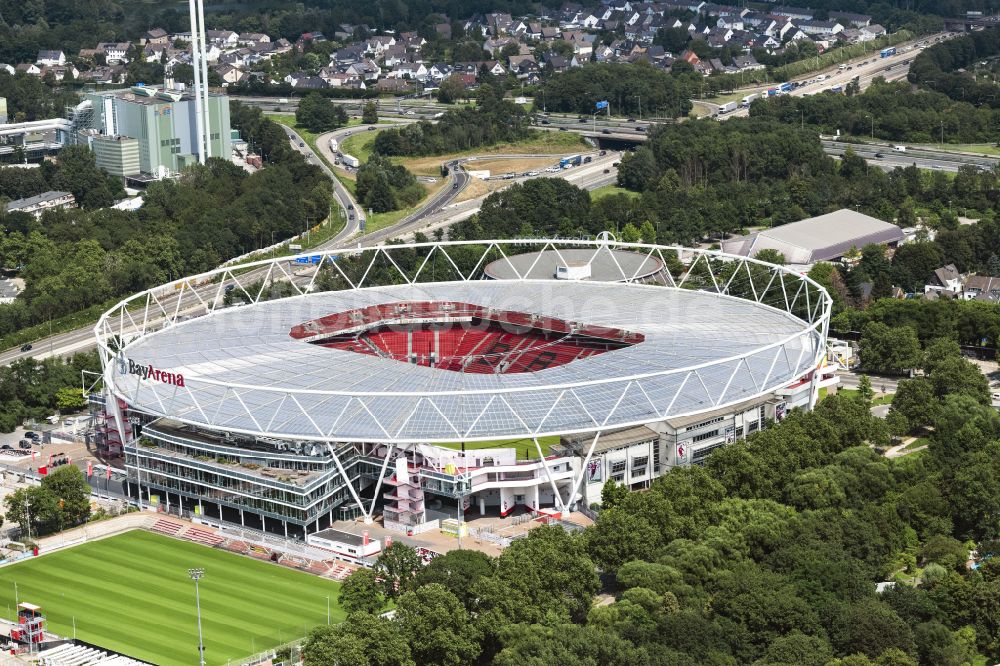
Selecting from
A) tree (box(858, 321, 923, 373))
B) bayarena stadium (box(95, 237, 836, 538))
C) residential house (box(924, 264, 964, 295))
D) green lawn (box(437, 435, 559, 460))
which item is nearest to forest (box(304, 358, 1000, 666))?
bayarena stadium (box(95, 237, 836, 538))

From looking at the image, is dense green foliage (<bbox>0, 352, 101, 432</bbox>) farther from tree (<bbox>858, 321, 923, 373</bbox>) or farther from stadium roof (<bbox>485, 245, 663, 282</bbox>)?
tree (<bbox>858, 321, 923, 373</bbox>)

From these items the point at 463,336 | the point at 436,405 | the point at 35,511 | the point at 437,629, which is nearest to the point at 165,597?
the point at 35,511

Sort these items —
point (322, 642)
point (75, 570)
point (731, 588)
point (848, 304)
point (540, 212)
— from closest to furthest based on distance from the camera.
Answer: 1. point (322, 642)
2. point (731, 588)
3. point (75, 570)
4. point (848, 304)
5. point (540, 212)

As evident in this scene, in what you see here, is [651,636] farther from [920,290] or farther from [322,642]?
[920,290]

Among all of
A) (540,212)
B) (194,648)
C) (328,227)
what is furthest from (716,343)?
(328,227)

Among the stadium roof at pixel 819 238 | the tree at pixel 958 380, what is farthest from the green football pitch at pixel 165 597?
the stadium roof at pixel 819 238
